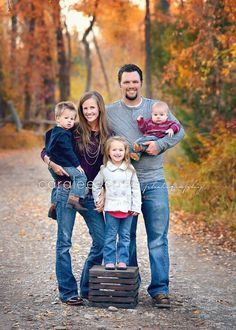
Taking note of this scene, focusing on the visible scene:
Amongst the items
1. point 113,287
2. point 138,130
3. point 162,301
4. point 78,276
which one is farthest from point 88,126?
point 78,276

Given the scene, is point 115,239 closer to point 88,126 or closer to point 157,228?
point 157,228

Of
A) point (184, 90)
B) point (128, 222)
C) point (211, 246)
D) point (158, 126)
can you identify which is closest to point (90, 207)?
point (128, 222)

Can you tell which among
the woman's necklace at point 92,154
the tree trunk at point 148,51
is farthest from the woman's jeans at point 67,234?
the tree trunk at point 148,51

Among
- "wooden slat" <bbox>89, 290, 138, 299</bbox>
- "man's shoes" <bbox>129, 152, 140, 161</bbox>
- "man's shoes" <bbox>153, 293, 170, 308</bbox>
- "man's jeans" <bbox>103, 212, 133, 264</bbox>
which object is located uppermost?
"man's shoes" <bbox>129, 152, 140, 161</bbox>

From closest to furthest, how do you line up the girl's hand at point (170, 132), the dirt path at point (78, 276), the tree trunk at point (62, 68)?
the dirt path at point (78, 276), the girl's hand at point (170, 132), the tree trunk at point (62, 68)

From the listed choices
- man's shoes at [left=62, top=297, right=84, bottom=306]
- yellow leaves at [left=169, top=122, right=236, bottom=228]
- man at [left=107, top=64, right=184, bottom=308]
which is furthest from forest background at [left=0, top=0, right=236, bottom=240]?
man's shoes at [left=62, top=297, right=84, bottom=306]

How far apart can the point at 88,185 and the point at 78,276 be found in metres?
2.01

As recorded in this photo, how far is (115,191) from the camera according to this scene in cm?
651

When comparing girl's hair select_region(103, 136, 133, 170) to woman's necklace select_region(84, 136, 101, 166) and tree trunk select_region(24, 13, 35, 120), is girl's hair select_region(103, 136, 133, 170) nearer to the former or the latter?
woman's necklace select_region(84, 136, 101, 166)

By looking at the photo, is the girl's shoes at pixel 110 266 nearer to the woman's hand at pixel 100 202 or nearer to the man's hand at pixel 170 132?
the woman's hand at pixel 100 202

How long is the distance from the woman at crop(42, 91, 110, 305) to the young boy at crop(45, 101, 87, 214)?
0.25ft

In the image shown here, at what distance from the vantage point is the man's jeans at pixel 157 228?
6680 millimetres

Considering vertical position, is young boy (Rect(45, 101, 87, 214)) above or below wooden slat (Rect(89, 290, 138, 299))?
above

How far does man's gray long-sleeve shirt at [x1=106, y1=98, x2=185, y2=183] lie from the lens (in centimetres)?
664
